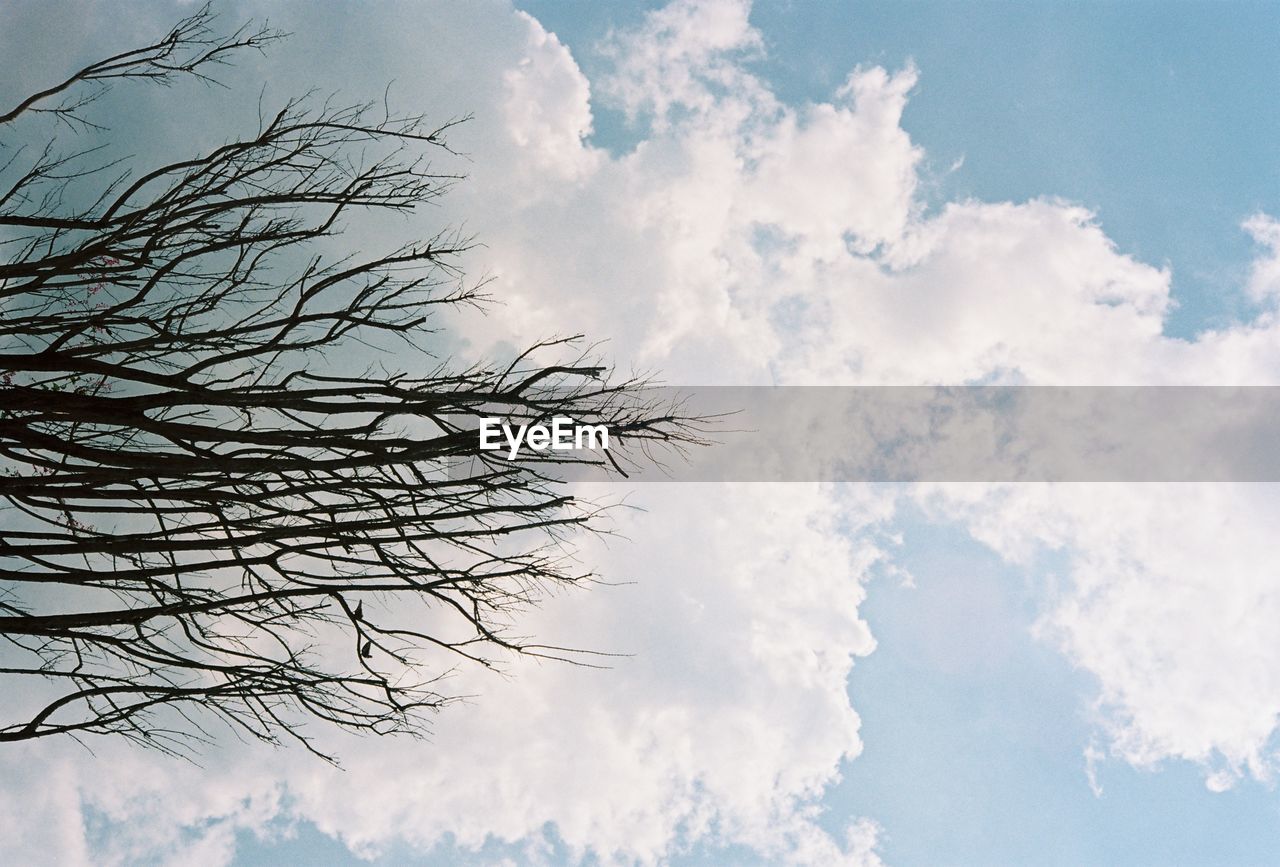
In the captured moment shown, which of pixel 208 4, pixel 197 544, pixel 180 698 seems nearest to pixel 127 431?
pixel 197 544

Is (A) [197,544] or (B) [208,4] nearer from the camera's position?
(A) [197,544]

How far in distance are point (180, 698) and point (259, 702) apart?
1.47ft

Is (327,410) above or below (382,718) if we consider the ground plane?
above

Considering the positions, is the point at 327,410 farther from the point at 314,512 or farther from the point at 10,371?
the point at 10,371

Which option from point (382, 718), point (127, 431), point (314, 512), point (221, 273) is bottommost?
point (382, 718)

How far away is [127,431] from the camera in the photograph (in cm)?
471

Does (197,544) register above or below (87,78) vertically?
below

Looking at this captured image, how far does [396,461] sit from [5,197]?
10.8 ft

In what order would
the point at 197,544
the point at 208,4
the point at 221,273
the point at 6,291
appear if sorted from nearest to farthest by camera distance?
the point at 197,544 → the point at 6,291 → the point at 221,273 → the point at 208,4

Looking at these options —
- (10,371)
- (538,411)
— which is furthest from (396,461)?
(10,371)

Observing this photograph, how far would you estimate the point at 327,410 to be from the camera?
4477 mm

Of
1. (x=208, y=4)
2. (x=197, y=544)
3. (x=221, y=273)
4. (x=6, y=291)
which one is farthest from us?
(x=208, y=4)

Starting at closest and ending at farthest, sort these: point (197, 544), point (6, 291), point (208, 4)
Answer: point (197, 544), point (6, 291), point (208, 4)

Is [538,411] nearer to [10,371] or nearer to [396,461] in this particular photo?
[396,461]
